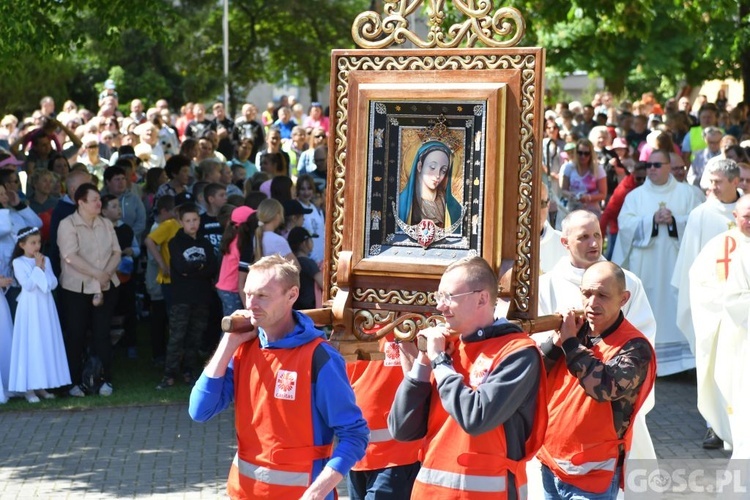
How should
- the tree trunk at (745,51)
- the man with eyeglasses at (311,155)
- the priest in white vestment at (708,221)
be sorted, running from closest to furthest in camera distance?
1. the priest in white vestment at (708,221)
2. the man with eyeglasses at (311,155)
3. the tree trunk at (745,51)

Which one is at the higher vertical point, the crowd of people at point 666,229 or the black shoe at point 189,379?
the crowd of people at point 666,229

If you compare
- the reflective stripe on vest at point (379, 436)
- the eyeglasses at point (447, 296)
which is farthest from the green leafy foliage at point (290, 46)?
the eyeglasses at point (447, 296)

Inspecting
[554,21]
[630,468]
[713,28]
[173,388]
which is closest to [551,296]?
[630,468]

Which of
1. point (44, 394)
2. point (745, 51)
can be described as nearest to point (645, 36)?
point (44, 394)

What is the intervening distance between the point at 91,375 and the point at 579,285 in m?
6.02

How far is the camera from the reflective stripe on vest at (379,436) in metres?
5.93

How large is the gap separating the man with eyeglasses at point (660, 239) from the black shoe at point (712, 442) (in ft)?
7.96

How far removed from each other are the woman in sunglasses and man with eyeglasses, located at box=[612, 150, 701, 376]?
3082 millimetres

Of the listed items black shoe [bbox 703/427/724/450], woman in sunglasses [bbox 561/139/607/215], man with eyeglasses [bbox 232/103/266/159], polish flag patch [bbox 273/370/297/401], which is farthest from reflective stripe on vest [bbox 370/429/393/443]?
man with eyeglasses [bbox 232/103/266/159]

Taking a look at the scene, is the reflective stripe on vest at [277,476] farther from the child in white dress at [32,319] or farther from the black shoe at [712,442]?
the child in white dress at [32,319]

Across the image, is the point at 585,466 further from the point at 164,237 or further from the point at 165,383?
the point at 164,237

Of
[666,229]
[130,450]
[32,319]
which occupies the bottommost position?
[130,450]

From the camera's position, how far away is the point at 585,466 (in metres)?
5.49

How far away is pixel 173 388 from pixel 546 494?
20.8ft
